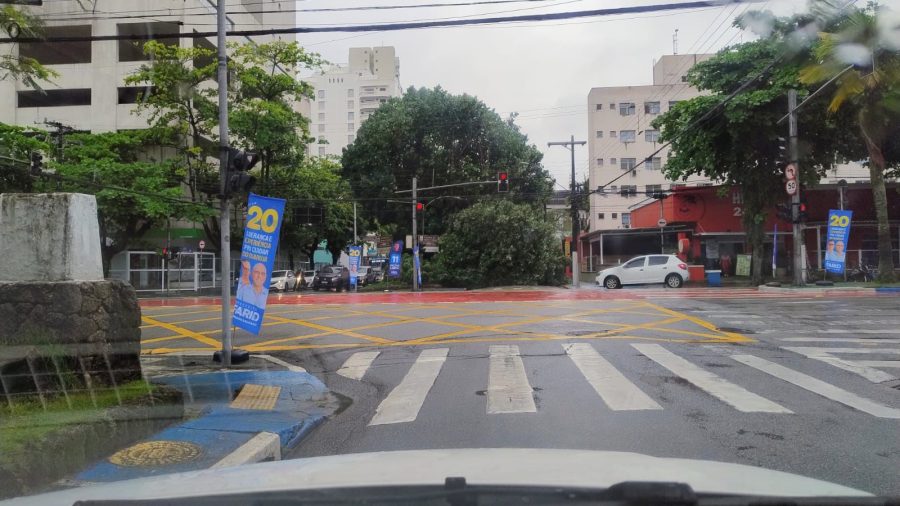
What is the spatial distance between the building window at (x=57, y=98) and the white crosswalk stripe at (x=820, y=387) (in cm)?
4172

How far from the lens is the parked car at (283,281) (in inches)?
1507

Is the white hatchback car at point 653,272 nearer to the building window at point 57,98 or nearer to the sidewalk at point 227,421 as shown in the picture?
the sidewalk at point 227,421

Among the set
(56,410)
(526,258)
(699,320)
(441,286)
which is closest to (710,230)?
(526,258)

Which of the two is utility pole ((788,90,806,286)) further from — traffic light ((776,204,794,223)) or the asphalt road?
the asphalt road

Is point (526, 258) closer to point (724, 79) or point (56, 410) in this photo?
point (724, 79)

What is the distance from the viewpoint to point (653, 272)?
29.4m

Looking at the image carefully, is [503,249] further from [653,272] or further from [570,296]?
[570,296]

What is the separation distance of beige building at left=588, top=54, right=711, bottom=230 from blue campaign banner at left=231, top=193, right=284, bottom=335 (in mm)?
57284

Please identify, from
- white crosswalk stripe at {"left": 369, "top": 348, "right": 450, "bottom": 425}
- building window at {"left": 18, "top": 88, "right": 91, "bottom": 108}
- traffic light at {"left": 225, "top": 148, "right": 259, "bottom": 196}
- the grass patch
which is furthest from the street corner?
building window at {"left": 18, "top": 88, "right": 91, "bottom": 108}

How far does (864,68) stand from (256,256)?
22849 mm

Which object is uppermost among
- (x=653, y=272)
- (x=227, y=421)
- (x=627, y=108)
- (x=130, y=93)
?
(x=627, y=108)

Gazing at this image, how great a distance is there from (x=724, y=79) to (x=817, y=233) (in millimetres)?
11333

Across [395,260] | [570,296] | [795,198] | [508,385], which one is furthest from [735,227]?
[508,385]

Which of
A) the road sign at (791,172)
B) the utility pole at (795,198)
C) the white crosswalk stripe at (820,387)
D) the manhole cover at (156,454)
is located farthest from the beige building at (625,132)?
the manhole cover at (156,454)
